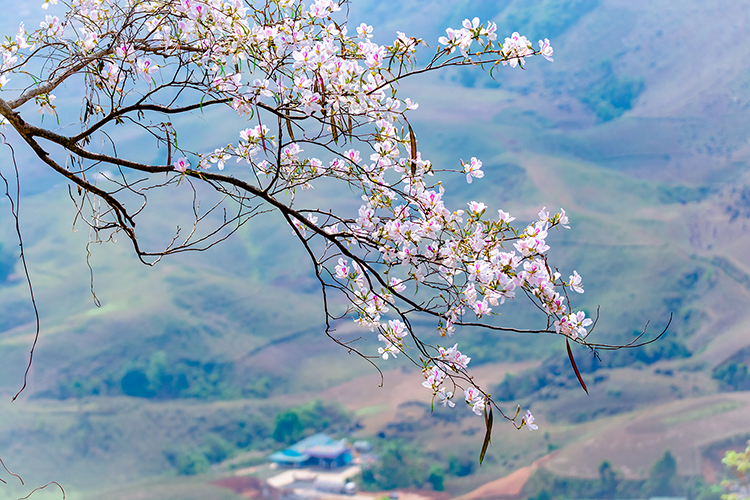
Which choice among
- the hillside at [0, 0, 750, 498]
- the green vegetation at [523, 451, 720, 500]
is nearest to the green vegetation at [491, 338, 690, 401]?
the hillside at [0, 0, 750, 498]

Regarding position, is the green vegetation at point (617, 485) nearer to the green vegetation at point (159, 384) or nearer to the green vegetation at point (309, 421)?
the green vegetation at point (309, 421)

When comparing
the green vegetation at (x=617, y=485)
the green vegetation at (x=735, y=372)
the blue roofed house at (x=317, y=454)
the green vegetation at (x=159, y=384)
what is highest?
the green vegetation at (x=159, y=384)

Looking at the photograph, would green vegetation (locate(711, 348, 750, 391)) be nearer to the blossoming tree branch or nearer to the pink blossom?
the blossoming tree branch

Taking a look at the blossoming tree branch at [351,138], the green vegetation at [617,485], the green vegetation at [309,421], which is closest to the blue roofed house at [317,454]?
the green vegetation at [309,421]

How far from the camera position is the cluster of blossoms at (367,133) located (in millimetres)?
1686

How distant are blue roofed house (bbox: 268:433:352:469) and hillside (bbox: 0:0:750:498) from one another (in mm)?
1491

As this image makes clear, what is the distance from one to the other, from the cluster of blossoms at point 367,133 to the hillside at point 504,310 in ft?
82.0

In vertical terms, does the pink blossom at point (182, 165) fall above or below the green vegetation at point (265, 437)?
below

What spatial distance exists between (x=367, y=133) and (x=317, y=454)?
27560 millimetres

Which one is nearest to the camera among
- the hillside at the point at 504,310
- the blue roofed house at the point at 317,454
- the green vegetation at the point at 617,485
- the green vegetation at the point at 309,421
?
the green vegetation at the point at 617,485

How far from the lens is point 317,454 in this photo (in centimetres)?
2767

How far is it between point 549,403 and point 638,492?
536 centimetres

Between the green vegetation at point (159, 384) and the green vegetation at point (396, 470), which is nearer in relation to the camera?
the green vegetation at point (396, 470)

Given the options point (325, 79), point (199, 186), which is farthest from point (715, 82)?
point (325, 79)
